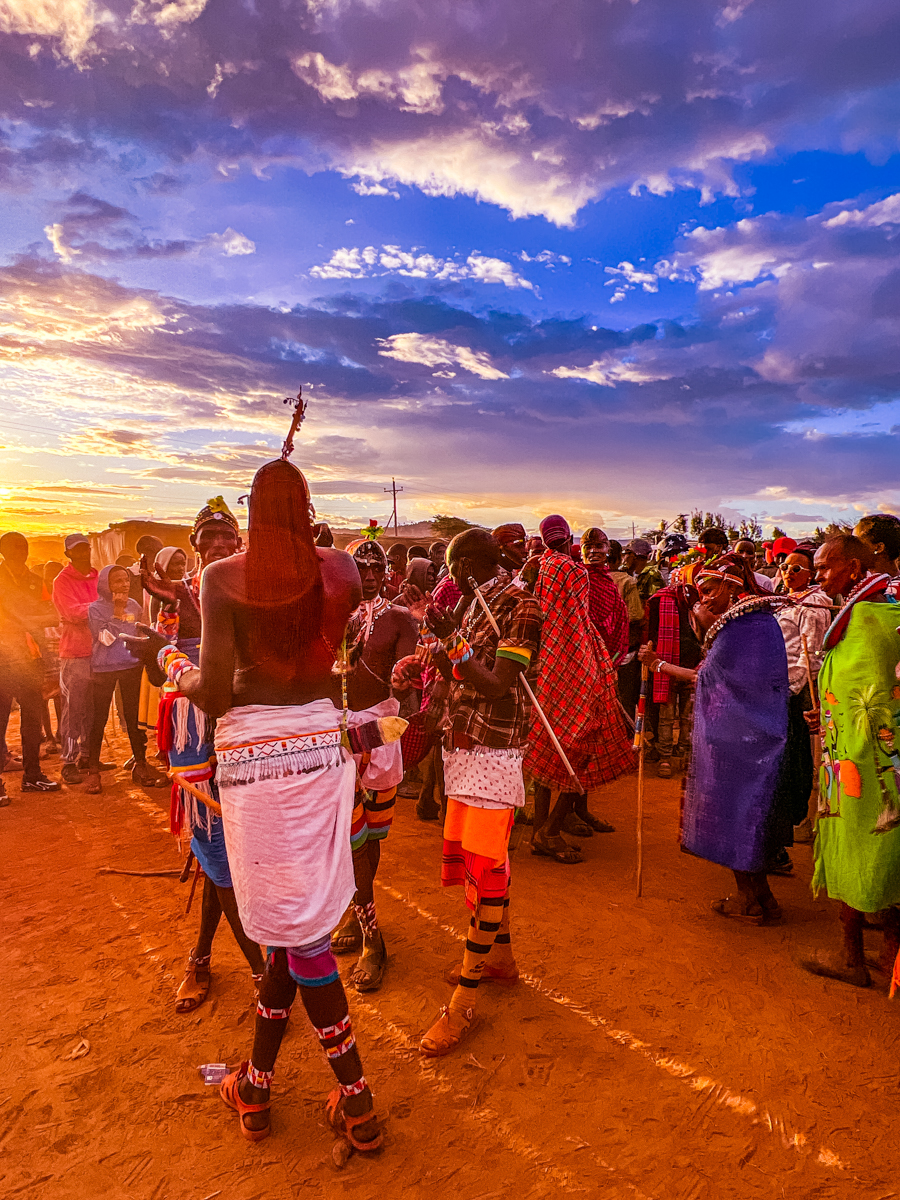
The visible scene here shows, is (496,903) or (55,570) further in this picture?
(55,570)

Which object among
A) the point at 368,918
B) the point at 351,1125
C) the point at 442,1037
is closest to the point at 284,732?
the point at 351,1125

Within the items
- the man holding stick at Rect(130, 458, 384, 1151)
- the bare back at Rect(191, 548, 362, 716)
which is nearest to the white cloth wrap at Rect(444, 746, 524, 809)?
the man holding stick at Rect(130, 458, 384, 1151)

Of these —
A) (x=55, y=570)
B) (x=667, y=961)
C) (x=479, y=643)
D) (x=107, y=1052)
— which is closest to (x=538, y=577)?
(x=479, y=643)

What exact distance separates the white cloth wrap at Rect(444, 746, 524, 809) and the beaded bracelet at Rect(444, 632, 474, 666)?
0.48m

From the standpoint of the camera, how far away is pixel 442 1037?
3.07 metres

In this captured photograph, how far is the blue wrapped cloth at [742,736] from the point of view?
162 inches

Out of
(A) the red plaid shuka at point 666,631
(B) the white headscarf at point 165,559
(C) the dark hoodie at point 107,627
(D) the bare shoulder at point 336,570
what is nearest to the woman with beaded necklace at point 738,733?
(D) the bare shoulder at point 336,570

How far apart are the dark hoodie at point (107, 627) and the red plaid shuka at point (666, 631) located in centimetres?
544

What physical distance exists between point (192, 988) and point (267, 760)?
1.99m

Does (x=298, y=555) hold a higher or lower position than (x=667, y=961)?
higher

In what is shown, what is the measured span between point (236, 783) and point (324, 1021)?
92 cm

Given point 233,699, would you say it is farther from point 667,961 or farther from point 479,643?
point 667,961

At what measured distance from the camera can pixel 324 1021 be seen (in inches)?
94.8

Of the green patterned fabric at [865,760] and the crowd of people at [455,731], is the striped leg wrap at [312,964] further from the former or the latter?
the green patterned fabric at [865,760]
